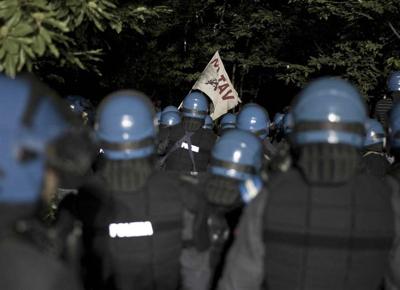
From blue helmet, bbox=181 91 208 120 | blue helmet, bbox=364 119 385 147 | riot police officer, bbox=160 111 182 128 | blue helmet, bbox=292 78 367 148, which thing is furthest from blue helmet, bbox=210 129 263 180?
riot police officer, bbox=160 111 182 128

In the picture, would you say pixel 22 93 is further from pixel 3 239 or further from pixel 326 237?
pixel 326 237

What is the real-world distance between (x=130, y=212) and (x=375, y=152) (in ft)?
12.3

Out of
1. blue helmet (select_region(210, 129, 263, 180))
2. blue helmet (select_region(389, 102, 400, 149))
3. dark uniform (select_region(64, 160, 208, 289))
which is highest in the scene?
blue helmet (select_region(389, 102, 400, 149))

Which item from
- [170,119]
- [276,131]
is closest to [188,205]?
[170,119]

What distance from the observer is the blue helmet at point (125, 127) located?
3.30 m

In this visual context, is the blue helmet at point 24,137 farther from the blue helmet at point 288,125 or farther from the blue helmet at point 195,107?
the blue helmet at point 195,107

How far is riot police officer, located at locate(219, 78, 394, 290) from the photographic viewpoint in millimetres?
2703

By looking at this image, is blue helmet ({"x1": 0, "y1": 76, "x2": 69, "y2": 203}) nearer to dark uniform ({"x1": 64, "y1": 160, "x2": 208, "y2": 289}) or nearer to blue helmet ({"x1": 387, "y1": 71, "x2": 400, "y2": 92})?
dark uniform ({"x1": 64, "y1": 160, "x2": 208, "y2": 289})

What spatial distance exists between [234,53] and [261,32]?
3.62 feet

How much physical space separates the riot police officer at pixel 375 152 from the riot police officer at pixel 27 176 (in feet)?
15.5

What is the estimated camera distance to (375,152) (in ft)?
20.3

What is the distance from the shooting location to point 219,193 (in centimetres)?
379

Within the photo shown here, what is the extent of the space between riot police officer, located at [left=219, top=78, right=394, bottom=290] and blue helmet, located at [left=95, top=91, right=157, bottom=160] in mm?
870

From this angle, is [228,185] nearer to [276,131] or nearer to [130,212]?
[130,212]
